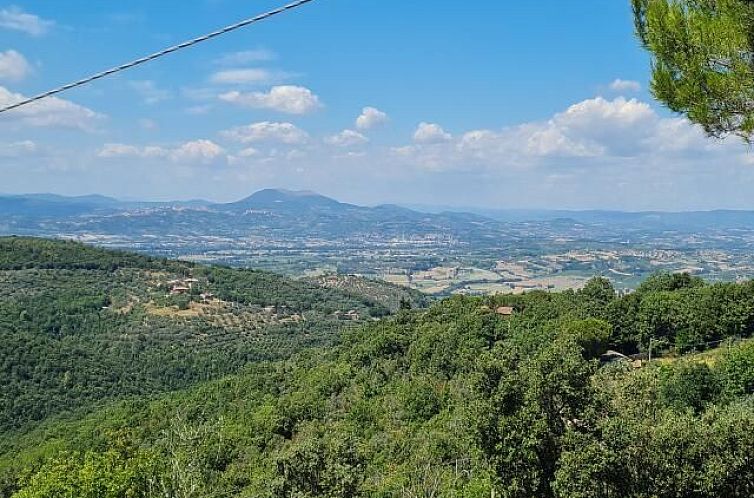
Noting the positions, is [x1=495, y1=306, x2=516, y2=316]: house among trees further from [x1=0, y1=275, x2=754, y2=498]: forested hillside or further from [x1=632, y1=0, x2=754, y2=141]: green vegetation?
[x1=632, y1=0, x2=754, y2=141]: green vegetation

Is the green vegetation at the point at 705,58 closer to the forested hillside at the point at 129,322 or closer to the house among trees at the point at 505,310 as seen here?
the house among trees at the point at 505,310

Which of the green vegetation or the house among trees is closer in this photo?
the green vegetation

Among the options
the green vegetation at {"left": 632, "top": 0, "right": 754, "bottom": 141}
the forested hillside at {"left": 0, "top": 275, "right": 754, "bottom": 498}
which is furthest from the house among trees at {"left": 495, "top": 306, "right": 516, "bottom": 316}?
the green vegetation at {"left": 632, "top": 0, "right": 754, "bottom": 141}

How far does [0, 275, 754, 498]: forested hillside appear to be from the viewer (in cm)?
1101

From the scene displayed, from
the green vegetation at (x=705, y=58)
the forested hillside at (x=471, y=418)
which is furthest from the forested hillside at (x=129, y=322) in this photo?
the green vegetation at (x=705, y=58)

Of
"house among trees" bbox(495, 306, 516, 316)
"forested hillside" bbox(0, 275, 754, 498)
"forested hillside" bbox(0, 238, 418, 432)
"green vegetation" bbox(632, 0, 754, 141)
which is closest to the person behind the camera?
"green vegetation" bbox(632, 0, 754, 141)

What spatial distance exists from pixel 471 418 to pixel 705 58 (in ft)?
25.0

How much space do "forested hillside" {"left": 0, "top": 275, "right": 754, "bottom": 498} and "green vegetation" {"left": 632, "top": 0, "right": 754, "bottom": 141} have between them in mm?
5793

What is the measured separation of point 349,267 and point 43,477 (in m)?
174

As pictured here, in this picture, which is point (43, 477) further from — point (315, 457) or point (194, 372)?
point (194, 372)

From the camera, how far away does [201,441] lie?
59.1 ft

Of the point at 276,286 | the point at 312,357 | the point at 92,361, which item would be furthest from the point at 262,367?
the point at 276,286

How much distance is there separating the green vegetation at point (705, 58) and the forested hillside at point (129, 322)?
53.1 metres

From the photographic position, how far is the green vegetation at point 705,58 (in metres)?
6.09
